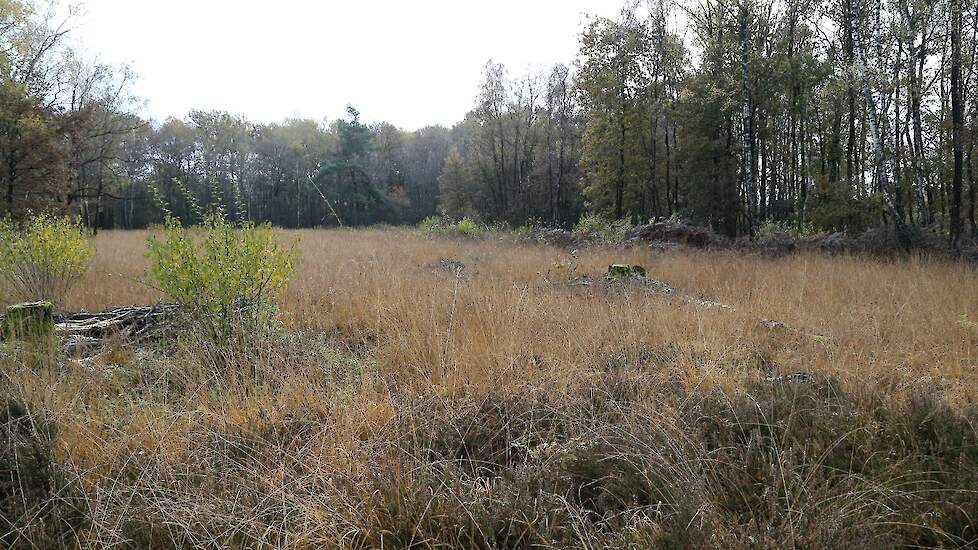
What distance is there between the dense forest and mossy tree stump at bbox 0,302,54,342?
136cm

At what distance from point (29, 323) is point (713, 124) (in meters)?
21.5

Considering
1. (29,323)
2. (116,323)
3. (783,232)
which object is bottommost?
(116,323)

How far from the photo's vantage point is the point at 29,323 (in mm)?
3824

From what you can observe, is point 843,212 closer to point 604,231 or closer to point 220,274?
point 604,231

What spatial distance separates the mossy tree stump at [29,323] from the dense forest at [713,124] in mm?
1364

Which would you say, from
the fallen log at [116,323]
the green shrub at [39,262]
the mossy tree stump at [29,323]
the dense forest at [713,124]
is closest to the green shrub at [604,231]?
the dense forest at [713,124]

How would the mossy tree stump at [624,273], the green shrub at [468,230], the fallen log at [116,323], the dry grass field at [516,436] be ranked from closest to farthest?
the dry grass field at [516,436]
the fallen log at [116,323]
the mossy tree stump at [624,273]
the green shrub at [468,230]

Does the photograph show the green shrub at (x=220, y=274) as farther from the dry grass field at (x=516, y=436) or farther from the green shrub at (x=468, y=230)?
the green shrub at (x=468, y=230)

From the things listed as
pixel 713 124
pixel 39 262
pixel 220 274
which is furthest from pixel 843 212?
pixel 39 262

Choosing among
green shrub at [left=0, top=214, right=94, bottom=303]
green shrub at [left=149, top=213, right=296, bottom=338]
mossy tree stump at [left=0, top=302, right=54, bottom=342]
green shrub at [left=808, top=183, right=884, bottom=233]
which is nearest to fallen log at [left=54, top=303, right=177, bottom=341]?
mossy tree stump at [left=0, top=302, right=54, bottom=342]

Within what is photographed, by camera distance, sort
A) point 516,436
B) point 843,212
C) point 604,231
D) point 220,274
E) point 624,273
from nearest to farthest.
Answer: point 516,436
point 220,274
point 624,273
point 843,212
point 604,231

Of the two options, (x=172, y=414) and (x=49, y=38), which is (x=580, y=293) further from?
(x=49, y=38)

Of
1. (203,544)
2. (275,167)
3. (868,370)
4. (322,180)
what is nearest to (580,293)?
(868,370)

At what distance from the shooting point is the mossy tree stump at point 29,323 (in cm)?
371
